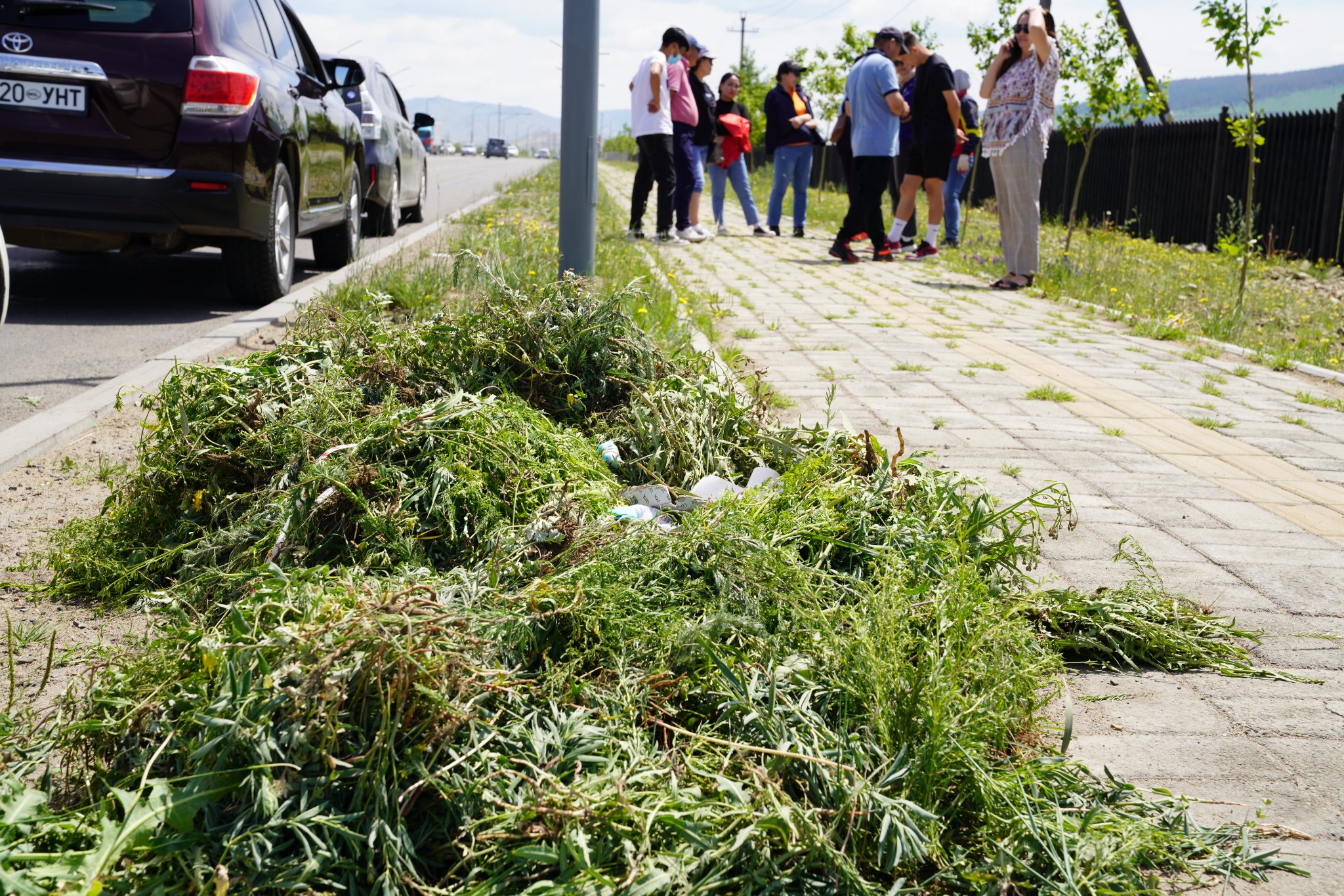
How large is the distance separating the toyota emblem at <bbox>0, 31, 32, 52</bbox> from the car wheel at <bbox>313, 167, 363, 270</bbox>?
10.7ft

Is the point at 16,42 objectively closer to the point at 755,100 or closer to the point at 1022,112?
the point at 1022,112

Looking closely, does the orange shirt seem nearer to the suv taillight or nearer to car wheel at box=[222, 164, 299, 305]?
car wheel at box=[222, 164, 299, 305]

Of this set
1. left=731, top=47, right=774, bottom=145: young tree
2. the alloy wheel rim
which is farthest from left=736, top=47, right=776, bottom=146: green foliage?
the alloy wheel rim

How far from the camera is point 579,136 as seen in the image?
6211mm

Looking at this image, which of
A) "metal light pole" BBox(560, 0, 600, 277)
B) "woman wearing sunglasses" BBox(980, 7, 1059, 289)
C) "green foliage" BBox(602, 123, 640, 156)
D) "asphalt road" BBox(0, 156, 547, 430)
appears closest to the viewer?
"asphalt road" BBox(0, 156, 547, 430)

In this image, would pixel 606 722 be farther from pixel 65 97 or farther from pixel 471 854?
pixel 65 97

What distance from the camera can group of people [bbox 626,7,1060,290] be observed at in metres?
10.1

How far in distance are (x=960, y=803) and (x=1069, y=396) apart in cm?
439

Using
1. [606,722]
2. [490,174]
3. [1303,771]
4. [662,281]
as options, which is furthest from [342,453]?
[490,174]

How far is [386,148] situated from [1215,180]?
13361 millimetres

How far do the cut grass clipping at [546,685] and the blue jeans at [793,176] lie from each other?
12.0m

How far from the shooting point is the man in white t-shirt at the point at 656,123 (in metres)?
12.1

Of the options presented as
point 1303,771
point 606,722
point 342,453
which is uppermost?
point 342,453

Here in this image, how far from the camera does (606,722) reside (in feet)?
7.31
